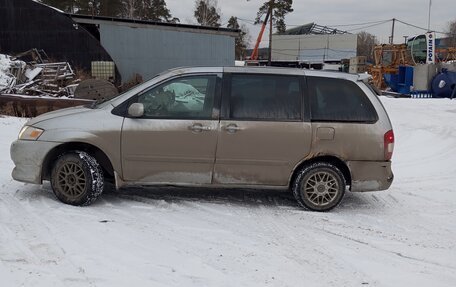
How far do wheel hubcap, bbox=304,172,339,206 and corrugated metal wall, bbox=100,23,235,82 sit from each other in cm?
1742

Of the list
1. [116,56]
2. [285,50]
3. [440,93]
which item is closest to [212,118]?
[116,56]

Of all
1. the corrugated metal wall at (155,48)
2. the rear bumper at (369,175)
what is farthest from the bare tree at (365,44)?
the rear bumper at (369,175)

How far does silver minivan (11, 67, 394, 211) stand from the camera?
5.48 meters

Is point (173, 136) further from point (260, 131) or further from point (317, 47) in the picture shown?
point (317, 47)

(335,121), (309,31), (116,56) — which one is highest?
(309,31)

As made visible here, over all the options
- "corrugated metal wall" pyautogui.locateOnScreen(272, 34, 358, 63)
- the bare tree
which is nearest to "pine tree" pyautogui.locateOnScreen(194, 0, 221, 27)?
"corrugated metal wall" pyautogui.locateOnScreen(272, 34, 358, 63)

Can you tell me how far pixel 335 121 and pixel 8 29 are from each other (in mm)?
18733

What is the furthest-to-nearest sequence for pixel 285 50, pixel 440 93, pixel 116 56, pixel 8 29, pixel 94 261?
pixel 285 50, pixel 440 93, pixel 116 56, pixel 8 29, pixel 94 261

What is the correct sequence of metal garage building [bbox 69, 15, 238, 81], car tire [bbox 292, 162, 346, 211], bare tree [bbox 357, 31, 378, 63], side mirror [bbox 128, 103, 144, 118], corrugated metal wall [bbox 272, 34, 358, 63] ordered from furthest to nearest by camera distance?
bare tree [bbox 357, 31, 378, 63], corrugated metal wall [bbox 272, 34, 358, 63], metal garage building [bbox 69, 15, 238, 81], car tire [bbox 292, 162, 346, 211], side mirror [bbox 128, 103, 144, 118]

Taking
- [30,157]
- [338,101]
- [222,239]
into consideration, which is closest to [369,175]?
[338,101]

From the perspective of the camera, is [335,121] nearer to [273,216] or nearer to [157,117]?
[273,216]

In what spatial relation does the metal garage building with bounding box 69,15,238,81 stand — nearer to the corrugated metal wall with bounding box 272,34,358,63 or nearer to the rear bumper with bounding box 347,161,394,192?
the rear bumper with bounding box 347,161,394,192

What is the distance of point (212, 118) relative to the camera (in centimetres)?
552

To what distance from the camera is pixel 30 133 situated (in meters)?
5.55
